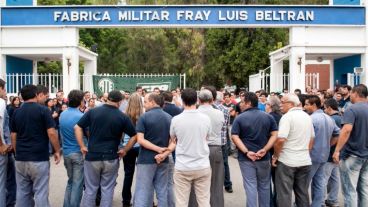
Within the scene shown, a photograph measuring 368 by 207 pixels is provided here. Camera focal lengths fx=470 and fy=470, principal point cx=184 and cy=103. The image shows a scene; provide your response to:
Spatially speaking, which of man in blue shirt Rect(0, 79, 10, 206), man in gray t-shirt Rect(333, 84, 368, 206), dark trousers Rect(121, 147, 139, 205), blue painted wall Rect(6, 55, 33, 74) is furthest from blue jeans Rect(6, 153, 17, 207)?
blue painted wall Rect(6, 55, 33, 74)

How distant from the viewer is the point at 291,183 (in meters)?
6.66

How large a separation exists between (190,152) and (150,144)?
26.2 inches

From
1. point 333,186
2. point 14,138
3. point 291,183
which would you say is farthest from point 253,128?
point 14,138

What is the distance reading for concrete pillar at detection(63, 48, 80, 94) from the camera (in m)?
17.5

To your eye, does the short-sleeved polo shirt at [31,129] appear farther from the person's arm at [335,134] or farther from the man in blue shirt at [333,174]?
the man in blue shirt at [333,174]

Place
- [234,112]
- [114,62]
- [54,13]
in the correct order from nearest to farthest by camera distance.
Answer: [234,112] → [54,13] → [114,62]

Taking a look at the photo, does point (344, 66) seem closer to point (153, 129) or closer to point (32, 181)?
point (153, 129)

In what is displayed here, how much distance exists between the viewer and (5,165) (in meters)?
7.02

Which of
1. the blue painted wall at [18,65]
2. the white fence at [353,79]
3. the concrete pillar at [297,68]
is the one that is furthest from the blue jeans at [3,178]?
the white fence at [353,79]

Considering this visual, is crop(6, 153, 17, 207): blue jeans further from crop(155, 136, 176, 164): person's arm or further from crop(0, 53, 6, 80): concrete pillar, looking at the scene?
crop(0, 53, 6, 80): concrete pillar

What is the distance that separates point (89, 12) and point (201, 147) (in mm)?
12706

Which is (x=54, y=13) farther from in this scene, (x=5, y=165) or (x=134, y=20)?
(x=5, y=165)

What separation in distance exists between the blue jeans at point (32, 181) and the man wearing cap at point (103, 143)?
56 centimetres

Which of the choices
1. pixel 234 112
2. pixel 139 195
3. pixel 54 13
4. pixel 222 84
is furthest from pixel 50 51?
pixel 222 84
